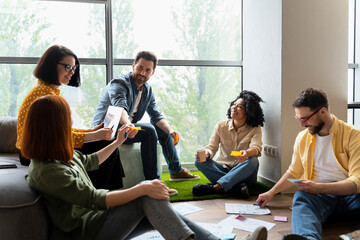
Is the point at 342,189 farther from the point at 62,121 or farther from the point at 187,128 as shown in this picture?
the point at 187,128

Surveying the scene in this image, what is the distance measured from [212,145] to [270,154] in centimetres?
59

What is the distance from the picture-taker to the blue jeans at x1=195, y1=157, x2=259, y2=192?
Answer: 2963 mm

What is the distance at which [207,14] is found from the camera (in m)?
4.05

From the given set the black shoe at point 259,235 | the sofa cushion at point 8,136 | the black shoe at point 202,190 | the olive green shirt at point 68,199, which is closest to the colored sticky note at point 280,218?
the black shoe at point 202,190

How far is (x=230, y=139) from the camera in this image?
3328mm

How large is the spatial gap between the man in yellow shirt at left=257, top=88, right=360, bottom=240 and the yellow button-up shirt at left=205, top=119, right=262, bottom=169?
0.88 metres

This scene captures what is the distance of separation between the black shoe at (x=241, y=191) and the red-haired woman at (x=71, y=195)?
1.56 metres

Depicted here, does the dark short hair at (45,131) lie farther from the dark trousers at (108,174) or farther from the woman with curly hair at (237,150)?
the woman with curly hair at (237,150)

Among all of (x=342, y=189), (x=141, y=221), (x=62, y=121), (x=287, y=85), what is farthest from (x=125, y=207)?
(x=287, y=85)

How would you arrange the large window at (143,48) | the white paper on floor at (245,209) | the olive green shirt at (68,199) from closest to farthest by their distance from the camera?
the olive green shirt at (68,199)
the white paper on floor at (245,209)
the large window at (143,48)

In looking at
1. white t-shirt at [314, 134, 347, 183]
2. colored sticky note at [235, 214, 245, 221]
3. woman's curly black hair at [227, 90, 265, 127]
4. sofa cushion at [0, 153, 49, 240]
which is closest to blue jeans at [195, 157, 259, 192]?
woman's curly black hair at [227, 90, 265, 127]

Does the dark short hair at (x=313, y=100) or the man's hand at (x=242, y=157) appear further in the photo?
the man's hand at (x=242, y=157)

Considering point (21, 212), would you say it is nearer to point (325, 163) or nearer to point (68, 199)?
point (68, 199)

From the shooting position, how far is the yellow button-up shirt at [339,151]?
6.88ft
